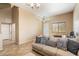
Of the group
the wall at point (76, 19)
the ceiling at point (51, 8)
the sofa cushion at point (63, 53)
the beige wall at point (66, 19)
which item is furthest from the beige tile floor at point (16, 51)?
the wall at point (76, 19)

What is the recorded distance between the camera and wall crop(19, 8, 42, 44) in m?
2.06

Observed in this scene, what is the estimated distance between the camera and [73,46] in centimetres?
184

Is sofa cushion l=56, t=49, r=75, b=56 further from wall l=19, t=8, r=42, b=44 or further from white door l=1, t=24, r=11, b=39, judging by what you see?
white door l=1, t=24, r=11, b=39

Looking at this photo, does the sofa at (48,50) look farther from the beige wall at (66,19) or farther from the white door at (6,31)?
the white door at (6,31)

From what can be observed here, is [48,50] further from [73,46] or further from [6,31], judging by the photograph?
[6,31]

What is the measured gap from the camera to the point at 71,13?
1905 mm

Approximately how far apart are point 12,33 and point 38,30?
1.80 ft

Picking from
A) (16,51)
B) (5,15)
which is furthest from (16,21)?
(16,51)

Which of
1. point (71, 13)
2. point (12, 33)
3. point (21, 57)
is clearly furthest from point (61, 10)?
point (21, 57)

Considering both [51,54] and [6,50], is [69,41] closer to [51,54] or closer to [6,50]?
[51,54]

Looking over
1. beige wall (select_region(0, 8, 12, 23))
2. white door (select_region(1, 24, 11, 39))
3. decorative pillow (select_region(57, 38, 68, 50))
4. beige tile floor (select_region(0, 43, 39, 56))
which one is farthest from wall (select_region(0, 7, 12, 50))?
decorative pillow (select_region(57, 38, 68, 50))

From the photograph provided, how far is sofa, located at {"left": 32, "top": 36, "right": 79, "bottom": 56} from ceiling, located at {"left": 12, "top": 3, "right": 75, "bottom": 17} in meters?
0.65

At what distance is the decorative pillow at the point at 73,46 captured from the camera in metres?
1.79

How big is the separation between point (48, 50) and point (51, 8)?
85cm
